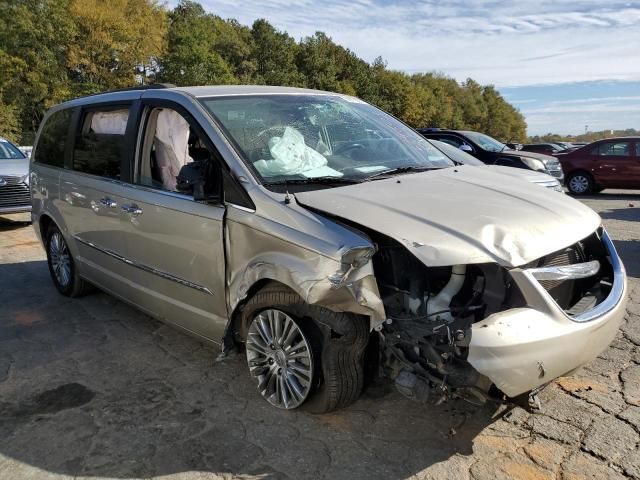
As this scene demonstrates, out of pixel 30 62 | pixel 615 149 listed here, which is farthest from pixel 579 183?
pixel 30 62

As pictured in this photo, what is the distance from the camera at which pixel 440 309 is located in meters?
2.78

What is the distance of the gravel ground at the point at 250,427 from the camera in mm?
2754

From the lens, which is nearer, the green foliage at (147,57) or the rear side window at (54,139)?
the rear side window at (54,139)

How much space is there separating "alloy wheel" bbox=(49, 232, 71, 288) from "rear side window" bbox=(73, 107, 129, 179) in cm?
93

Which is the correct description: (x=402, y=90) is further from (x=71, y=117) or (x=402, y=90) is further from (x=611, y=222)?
(x=71, y=117)

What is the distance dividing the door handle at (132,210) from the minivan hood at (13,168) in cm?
672

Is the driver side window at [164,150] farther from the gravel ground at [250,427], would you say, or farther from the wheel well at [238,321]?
the gravel ground at [250,427]

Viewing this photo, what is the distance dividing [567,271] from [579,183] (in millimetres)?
13593

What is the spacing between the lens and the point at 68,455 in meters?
2.90

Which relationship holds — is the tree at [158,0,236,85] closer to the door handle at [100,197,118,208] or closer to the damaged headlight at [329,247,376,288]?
the door handle at [100,197,118,208]

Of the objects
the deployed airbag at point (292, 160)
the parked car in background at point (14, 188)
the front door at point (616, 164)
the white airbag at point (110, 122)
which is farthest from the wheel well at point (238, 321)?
the front door at point (616, 164)

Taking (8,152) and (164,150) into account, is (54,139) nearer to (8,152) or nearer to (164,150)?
(164,150)

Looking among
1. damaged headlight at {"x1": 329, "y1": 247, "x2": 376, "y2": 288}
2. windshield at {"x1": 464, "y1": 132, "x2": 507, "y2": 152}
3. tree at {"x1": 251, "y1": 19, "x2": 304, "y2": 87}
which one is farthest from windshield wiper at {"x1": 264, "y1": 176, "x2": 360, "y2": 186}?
tree at {"x1": 251, "y1": 19, "x2": 304, "y2": 87}

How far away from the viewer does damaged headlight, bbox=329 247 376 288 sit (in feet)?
8.79
